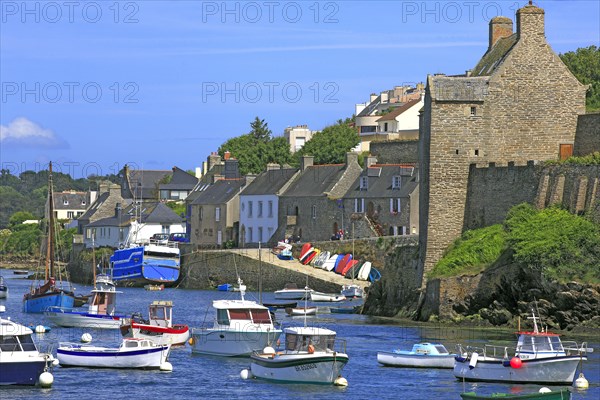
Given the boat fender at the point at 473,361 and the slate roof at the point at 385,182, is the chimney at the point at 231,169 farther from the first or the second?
the boat fender at the point at 473,361

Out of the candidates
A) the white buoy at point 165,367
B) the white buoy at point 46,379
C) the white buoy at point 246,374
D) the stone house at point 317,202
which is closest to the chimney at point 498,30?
the white buoy at point 165,367

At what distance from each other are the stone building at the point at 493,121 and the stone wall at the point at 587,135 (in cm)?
29

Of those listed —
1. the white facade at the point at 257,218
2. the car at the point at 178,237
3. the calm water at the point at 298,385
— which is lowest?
the calm water at the point at 298,385

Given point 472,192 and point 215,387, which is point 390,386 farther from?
point 472,192

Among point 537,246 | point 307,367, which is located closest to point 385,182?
point 537,246

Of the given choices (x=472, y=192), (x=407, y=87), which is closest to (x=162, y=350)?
(x=472, y=192)

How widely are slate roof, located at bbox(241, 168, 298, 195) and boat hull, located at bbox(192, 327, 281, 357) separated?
51215mm

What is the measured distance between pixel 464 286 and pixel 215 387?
1810 cm

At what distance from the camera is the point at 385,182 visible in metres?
93.7

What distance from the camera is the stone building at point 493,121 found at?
2467 inches

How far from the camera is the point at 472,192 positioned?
2485 inches

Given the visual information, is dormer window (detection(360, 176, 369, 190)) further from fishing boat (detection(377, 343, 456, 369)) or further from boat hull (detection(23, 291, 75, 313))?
fishing boat (detection(377, 343, 456, 369))

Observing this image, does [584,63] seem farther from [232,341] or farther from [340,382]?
[340,382]

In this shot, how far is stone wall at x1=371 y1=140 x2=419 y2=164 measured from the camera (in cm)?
9875
